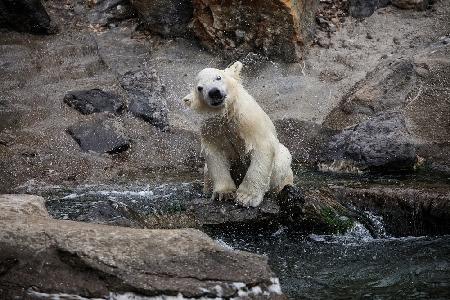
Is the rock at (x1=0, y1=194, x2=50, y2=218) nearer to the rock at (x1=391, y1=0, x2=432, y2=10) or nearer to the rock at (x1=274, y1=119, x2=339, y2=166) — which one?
the rock at (x1=274, y1=119, x2=339, y2=166)

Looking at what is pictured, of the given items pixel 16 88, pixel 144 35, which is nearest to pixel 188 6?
pixel 144 35

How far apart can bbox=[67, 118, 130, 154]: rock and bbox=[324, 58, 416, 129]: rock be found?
2.88 meters

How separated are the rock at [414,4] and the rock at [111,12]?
4576mm

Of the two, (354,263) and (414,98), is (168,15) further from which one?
(354,263)

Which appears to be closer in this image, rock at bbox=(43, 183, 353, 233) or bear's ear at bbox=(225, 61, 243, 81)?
rock at bbox=(43, 183, 353, 233)

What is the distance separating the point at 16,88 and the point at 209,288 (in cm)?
734

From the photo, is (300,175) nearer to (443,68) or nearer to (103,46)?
(443,68)

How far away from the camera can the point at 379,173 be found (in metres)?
8.33

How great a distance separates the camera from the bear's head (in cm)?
615

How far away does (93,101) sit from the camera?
10.0m

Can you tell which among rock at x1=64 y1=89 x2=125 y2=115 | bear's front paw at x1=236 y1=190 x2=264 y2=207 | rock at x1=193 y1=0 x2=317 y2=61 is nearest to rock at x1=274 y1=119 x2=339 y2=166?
rock at x1=193 y1=0 x2=317 y2=61

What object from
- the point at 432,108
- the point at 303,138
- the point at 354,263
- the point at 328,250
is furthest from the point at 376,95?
the point at 354,263

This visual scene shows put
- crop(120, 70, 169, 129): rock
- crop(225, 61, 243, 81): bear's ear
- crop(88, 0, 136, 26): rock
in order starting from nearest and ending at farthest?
crop(225, 61, 243, 81): bear's ear → crop(120, 70, 169, 129): rock → crop(88, 0, 136, 26): rock

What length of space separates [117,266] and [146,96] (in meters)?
6.22
